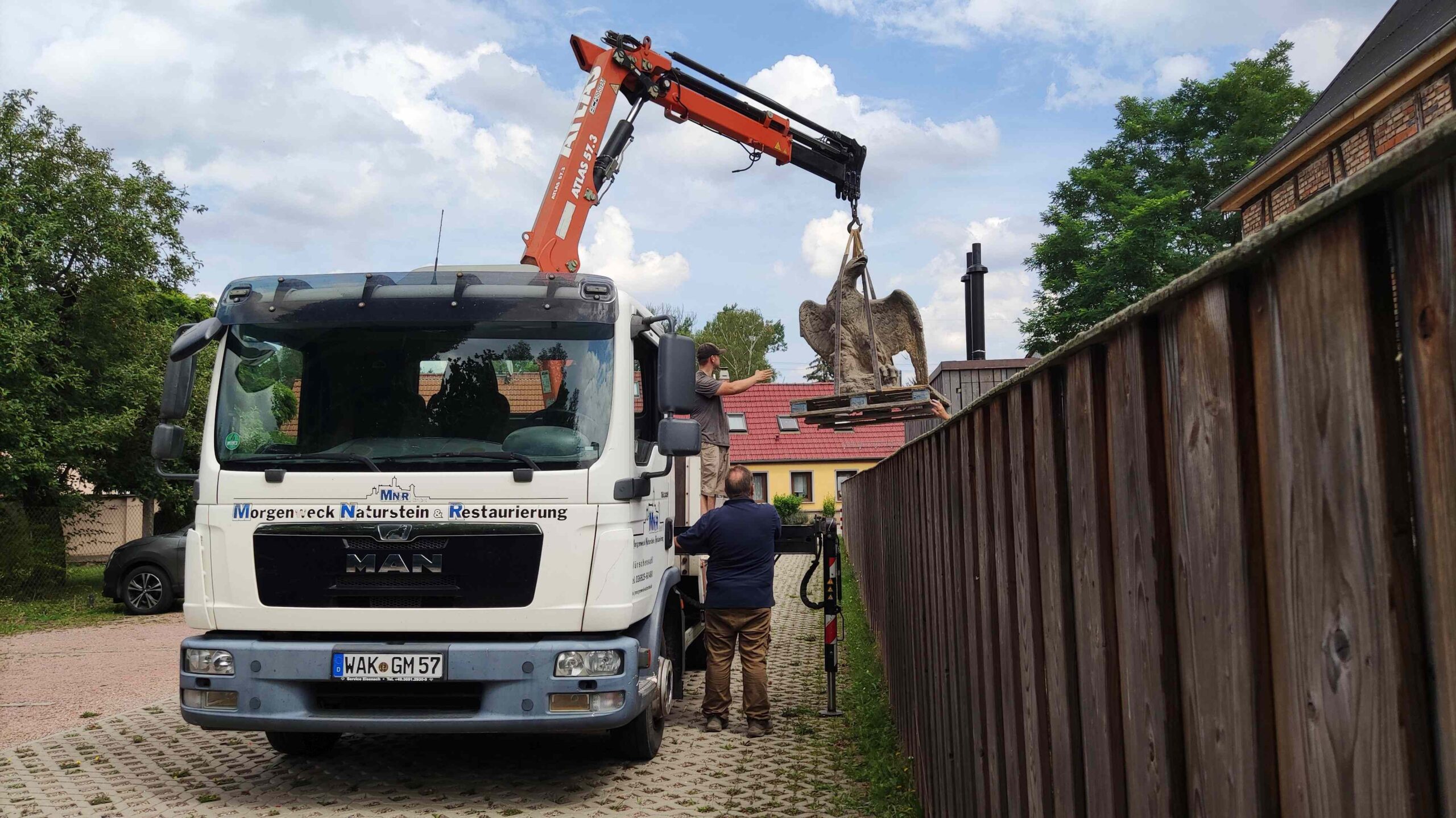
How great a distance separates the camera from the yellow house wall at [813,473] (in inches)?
1773

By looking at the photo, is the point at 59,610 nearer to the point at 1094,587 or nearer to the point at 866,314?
the point at 866,314

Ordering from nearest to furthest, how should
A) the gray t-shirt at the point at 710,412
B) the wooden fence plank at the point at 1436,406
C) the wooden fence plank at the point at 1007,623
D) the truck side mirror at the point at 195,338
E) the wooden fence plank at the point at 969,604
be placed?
the wooden fence plank at the point at 1436,406, the wooden fence plank at the point at 1007,623, the wooden fence plank at the point at 969,604, the truck side mirror at the point at 195,338, the gray t-shirt at the point at 710,412

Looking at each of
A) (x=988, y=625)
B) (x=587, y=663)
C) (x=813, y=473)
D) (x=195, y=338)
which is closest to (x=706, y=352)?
(x=587, y=663)

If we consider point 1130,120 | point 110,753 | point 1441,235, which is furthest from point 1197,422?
point 1130,120

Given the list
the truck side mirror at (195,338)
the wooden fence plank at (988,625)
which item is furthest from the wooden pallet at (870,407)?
the wooden fence plank at (988,625)

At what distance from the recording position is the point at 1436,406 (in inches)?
37.6

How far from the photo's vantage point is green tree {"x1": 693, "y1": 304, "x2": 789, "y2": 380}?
226ft

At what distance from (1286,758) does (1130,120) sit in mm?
41512

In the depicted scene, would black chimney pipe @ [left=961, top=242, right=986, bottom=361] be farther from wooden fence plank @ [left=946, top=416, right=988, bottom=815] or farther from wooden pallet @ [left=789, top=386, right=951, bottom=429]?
wooden fence plank @ [left=946, top=416, right=988, bottom=815]

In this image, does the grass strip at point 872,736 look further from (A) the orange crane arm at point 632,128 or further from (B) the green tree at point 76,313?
(B) the green tree at point 76,313

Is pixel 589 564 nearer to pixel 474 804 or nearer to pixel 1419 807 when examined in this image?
pixel 474 804

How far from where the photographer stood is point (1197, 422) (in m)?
1.48

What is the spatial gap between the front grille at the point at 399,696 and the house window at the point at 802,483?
40.1m

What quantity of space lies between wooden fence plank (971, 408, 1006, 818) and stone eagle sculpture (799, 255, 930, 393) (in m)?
5.80
